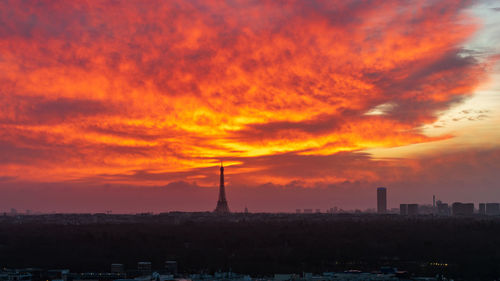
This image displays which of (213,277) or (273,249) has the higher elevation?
(273,249)

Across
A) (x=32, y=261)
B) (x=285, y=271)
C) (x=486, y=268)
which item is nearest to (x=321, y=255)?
(x=285, y=271)

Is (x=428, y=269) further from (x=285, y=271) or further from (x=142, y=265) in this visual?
(x=142, y=265)

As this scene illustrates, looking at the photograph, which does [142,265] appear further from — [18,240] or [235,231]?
[235,231]

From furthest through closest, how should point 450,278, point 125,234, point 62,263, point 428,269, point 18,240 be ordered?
point 125,234 → point 18,240 → point 62,263 → point 428,269 → point 450,278

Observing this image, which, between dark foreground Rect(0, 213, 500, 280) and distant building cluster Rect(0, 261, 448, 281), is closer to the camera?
distant building cluster Rect(0, 261, 448, 281)

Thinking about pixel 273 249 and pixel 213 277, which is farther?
pixel 273 249

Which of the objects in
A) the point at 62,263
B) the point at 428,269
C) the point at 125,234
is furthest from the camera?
the point at 125,234

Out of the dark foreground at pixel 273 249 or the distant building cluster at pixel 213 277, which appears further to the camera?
the dark foreground at pixel 273 249

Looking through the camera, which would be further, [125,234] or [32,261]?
[125,234]
